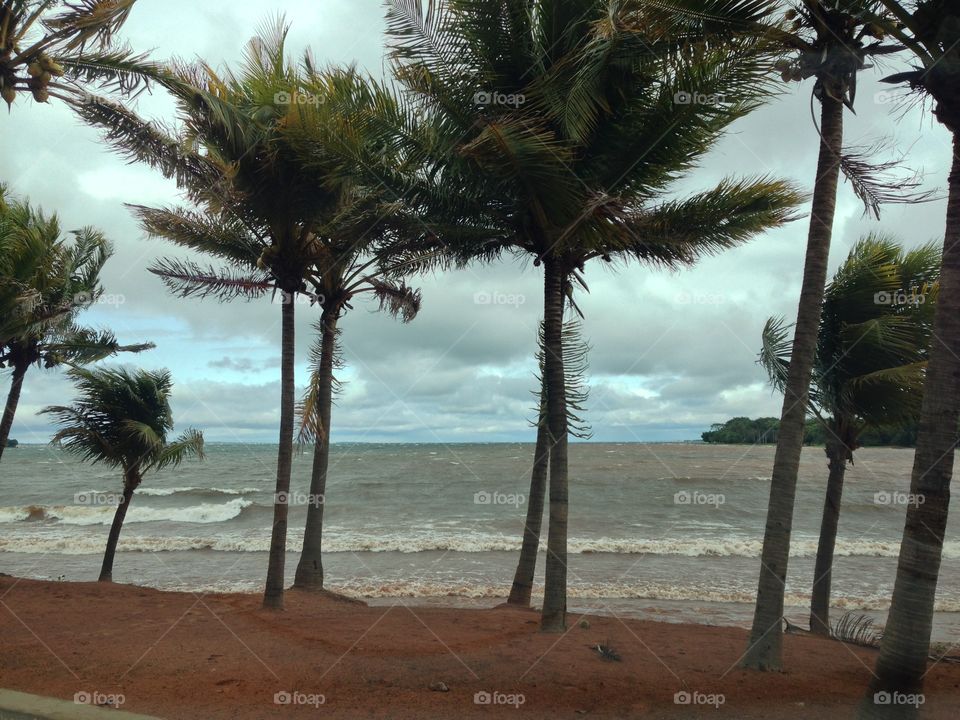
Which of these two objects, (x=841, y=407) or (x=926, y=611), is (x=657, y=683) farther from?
(x=841, y=407)

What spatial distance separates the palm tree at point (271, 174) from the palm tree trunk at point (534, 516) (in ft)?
10.2

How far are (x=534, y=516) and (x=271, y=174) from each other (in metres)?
5.70

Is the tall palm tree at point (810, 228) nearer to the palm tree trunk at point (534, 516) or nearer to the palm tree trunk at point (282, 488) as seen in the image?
the palm tree trunk at point (534, 516)

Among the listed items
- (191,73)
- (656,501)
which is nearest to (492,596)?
(191,73)

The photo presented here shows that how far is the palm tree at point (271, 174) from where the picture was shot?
811cm

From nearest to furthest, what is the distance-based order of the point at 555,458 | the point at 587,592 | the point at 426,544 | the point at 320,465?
the point at 555,458 < the point at 320,465 < the point at 587,592 < the point at 426,544

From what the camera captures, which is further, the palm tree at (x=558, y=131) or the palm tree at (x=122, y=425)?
the palm tree at (x=122, y=425)

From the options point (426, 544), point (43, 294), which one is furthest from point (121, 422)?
point (426, 544)

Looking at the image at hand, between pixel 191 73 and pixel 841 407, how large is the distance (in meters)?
9.37

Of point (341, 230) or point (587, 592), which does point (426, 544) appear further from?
point (341, 230)

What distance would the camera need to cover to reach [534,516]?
9.77 m

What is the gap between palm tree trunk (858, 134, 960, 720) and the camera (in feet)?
17.1

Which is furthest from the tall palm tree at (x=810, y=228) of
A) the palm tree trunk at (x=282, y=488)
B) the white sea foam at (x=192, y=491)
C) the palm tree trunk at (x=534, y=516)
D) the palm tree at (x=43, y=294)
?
the white sea foam at (x=192, y=491)

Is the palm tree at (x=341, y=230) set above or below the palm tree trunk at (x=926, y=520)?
above
